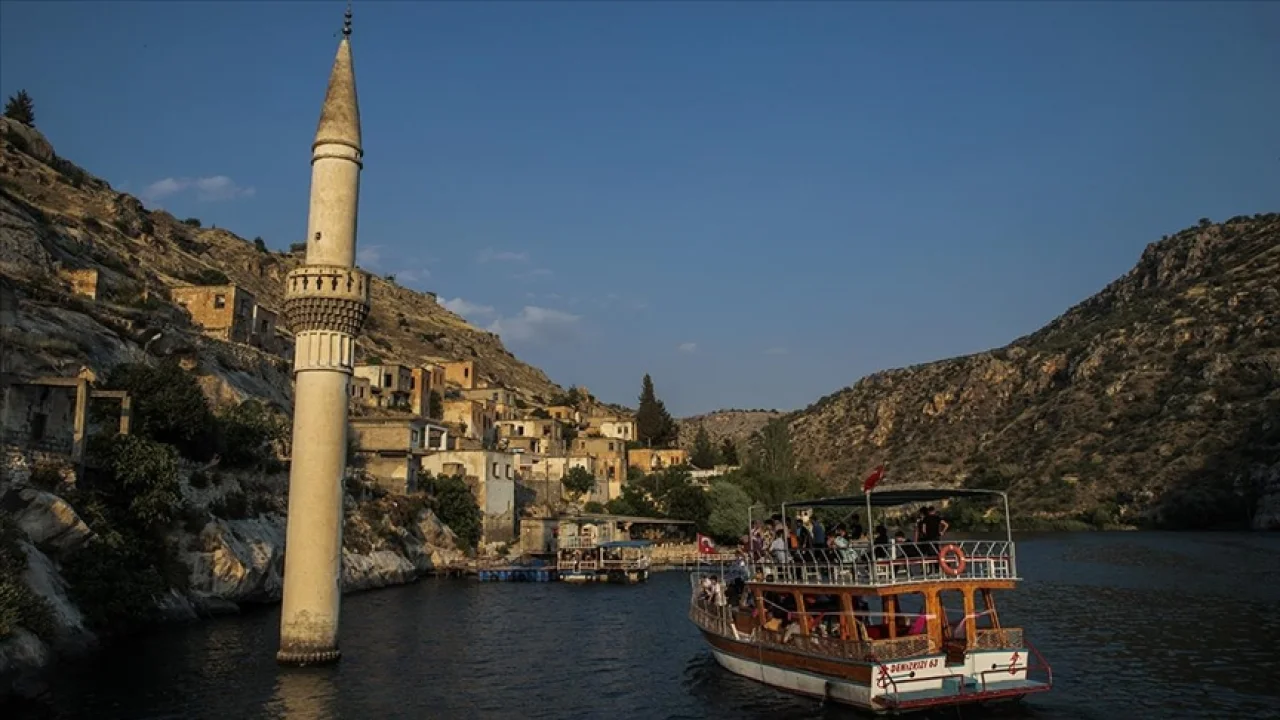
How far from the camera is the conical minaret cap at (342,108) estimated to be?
2784 centimetres

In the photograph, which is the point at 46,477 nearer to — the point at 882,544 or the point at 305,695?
the point at 305,695

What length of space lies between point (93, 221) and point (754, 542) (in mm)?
90468

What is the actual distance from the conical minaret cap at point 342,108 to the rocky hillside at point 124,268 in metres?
18.4

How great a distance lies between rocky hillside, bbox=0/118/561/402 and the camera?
50.7 metres

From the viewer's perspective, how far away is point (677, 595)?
5525cm

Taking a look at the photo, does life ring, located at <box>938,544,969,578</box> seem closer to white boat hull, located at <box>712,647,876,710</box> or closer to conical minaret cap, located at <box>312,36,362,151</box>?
white boat hull, located at <box>712,647,876,710</box>

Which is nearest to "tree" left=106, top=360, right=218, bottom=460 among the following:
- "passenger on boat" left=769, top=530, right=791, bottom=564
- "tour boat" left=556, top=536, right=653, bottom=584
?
"passenger on boat" left=769, top=530, right=791, bottom=564

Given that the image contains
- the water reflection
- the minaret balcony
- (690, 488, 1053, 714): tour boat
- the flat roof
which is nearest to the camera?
(690, 488, 1053, 714): tour boat

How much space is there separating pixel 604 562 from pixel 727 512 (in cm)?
1992

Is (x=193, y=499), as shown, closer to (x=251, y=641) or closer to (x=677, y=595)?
(x=251, y=641)

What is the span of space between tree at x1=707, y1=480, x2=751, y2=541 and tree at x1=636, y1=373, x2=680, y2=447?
38397mm

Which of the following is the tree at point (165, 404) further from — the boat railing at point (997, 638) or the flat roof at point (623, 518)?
the flat roof at point (623, 518)

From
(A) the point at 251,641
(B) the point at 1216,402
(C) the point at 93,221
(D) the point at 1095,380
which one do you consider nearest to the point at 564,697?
(A) the point at 251,641

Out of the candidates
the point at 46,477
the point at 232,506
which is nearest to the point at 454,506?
the point at 232,506
